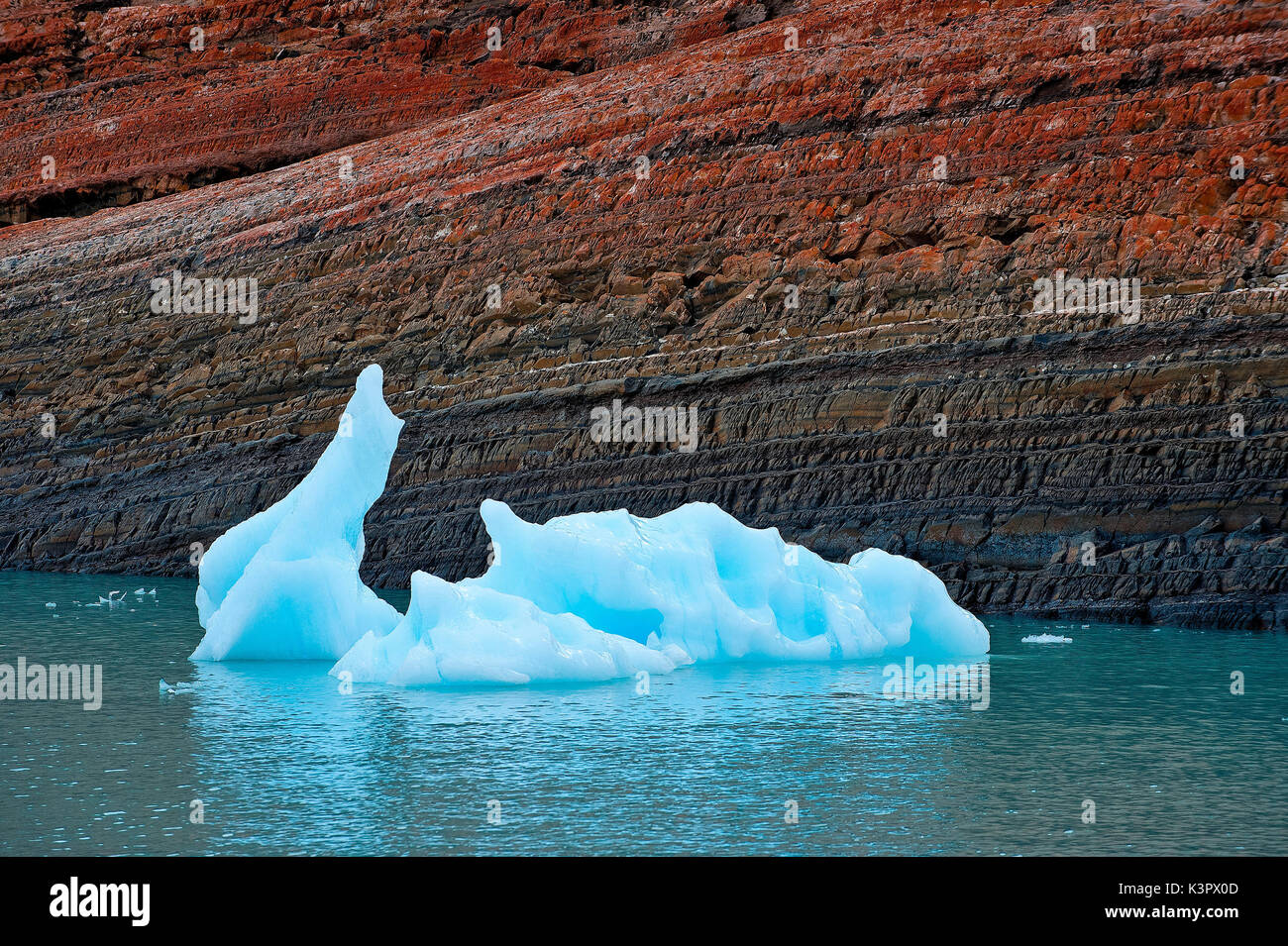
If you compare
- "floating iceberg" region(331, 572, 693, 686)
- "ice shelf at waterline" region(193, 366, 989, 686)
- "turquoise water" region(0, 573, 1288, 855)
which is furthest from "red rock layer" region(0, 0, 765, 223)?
"turquoise water" region(0, 573, 1288, 855)

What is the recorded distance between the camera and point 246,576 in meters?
13.1

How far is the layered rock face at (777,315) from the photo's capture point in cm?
1800

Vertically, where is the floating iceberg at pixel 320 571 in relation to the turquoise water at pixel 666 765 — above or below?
above

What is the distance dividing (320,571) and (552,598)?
2.27m

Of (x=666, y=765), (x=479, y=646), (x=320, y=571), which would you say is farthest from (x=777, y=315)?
(x=666, y=765)

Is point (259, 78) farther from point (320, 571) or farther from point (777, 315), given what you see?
point (320, 571)

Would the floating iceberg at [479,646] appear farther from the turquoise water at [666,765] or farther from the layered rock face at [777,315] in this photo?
the layered rock face at [777,315]

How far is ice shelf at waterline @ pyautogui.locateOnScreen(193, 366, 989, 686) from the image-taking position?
1164 centimetres

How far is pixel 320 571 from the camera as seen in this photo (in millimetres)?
13117

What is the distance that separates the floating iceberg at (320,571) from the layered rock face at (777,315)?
8.07 m

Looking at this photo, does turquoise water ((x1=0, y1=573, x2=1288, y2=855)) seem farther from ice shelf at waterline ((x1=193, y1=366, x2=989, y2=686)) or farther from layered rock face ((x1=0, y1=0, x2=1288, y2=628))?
layered rock face ((x1=0, y1=0, x2=1288, y2=628))

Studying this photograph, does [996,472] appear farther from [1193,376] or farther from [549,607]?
[549,607]

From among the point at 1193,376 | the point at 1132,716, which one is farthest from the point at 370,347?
the point at 1132,716

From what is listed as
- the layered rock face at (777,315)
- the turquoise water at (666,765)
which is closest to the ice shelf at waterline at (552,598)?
the turquoise water at (666,765)
